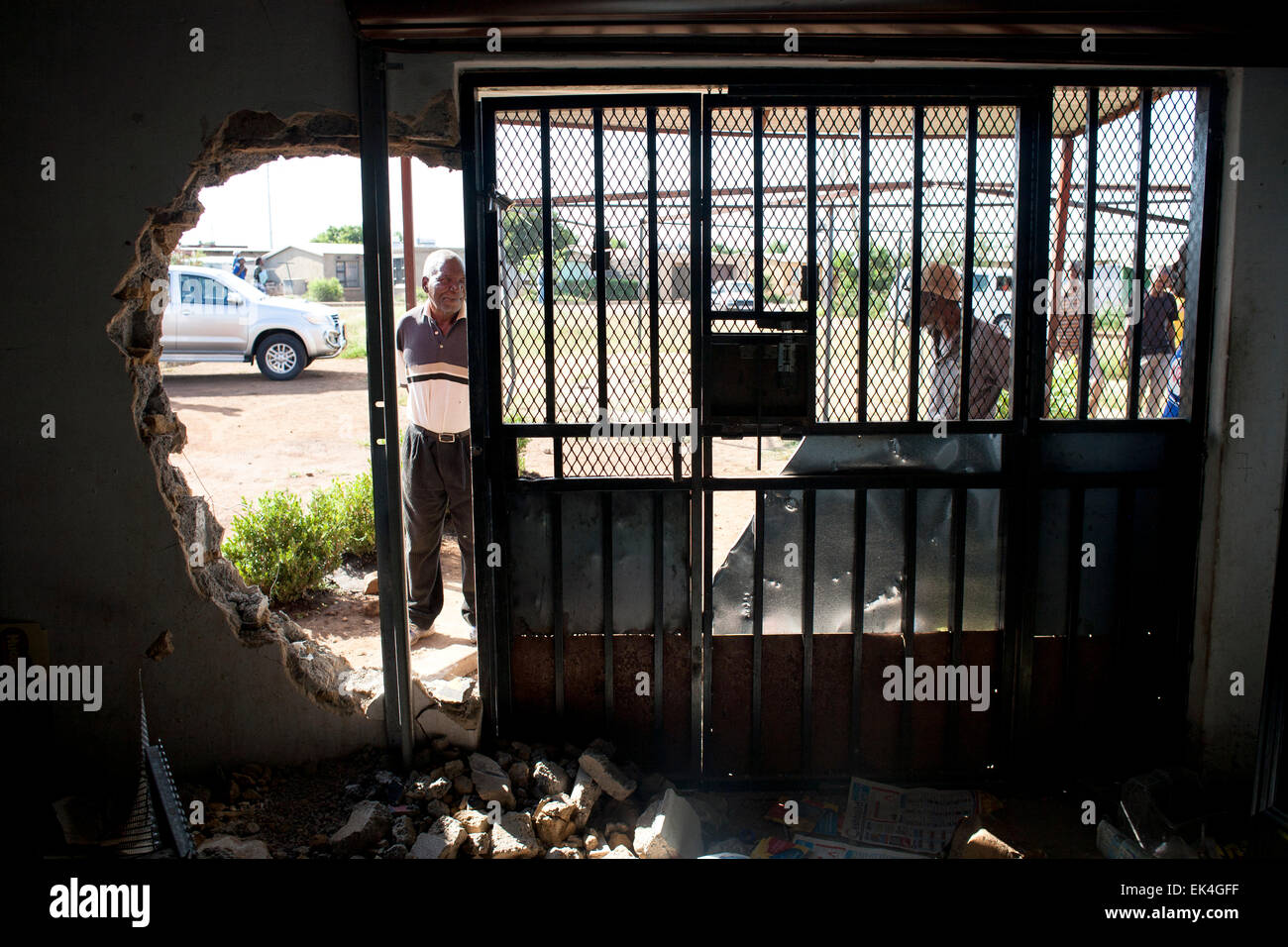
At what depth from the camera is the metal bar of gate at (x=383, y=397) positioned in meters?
3.27

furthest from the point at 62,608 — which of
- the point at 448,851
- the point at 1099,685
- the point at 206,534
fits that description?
the point at 1099,685

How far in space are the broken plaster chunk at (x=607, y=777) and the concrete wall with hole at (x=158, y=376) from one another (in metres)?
0.86

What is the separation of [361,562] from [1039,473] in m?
5.09

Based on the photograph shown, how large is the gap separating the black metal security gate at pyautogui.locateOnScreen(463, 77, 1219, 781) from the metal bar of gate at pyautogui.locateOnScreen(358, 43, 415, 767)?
1.05 ft

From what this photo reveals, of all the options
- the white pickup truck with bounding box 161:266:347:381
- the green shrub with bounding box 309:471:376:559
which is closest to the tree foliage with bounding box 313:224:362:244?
the white pickup truck with bounding box 161:266:347:381

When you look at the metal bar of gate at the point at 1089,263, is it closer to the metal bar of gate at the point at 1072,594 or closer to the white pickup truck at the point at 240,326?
the metal bar of gate at the point at 1072,594

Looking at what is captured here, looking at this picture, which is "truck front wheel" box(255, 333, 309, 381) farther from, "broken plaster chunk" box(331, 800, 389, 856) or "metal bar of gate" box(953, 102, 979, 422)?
"metal bar of gate" box(953, 102, 979, 422)

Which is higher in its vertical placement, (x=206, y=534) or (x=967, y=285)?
(x=967, y=285)

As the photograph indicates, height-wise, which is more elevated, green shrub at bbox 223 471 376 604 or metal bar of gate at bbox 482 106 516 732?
metal bar of gate at bbox 482 106 516 732

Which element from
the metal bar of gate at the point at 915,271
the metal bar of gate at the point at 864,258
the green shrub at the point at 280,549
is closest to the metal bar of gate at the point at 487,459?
the metal bar of gate at the point at 864,258

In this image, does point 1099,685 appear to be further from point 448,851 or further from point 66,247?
point 66,247

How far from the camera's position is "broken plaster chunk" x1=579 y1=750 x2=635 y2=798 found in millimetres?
3506
